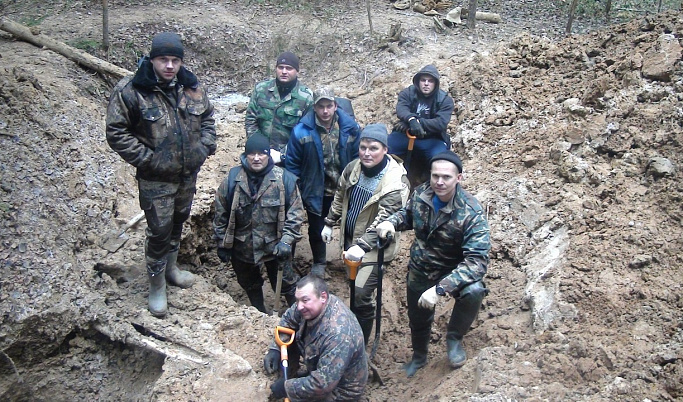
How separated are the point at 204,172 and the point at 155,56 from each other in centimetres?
320

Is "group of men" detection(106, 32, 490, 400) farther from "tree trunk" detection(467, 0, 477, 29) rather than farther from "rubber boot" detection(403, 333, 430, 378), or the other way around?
"tree trunk" detection(467, 0, 477, 29)

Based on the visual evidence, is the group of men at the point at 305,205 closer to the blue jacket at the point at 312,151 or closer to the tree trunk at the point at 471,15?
the blue jacket at the point at 312,151

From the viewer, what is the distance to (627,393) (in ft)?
11.6

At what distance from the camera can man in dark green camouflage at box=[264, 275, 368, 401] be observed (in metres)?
3.75

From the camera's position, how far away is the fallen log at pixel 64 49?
7945mm

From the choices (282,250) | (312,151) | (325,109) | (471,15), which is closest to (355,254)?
(282,250)

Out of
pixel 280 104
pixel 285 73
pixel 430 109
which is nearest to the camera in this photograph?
pixel 285 73

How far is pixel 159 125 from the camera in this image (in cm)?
427

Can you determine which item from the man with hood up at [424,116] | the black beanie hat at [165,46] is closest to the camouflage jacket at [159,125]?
the black beanie hat at [165,46]

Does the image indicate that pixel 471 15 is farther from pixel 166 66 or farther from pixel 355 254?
pixel 166 66

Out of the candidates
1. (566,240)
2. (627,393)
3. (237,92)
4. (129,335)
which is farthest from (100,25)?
(627,393)

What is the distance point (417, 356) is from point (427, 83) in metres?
2.92

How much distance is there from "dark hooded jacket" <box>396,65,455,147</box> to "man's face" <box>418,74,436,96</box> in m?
0.04

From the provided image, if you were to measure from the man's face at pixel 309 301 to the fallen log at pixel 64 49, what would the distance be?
5.42m
